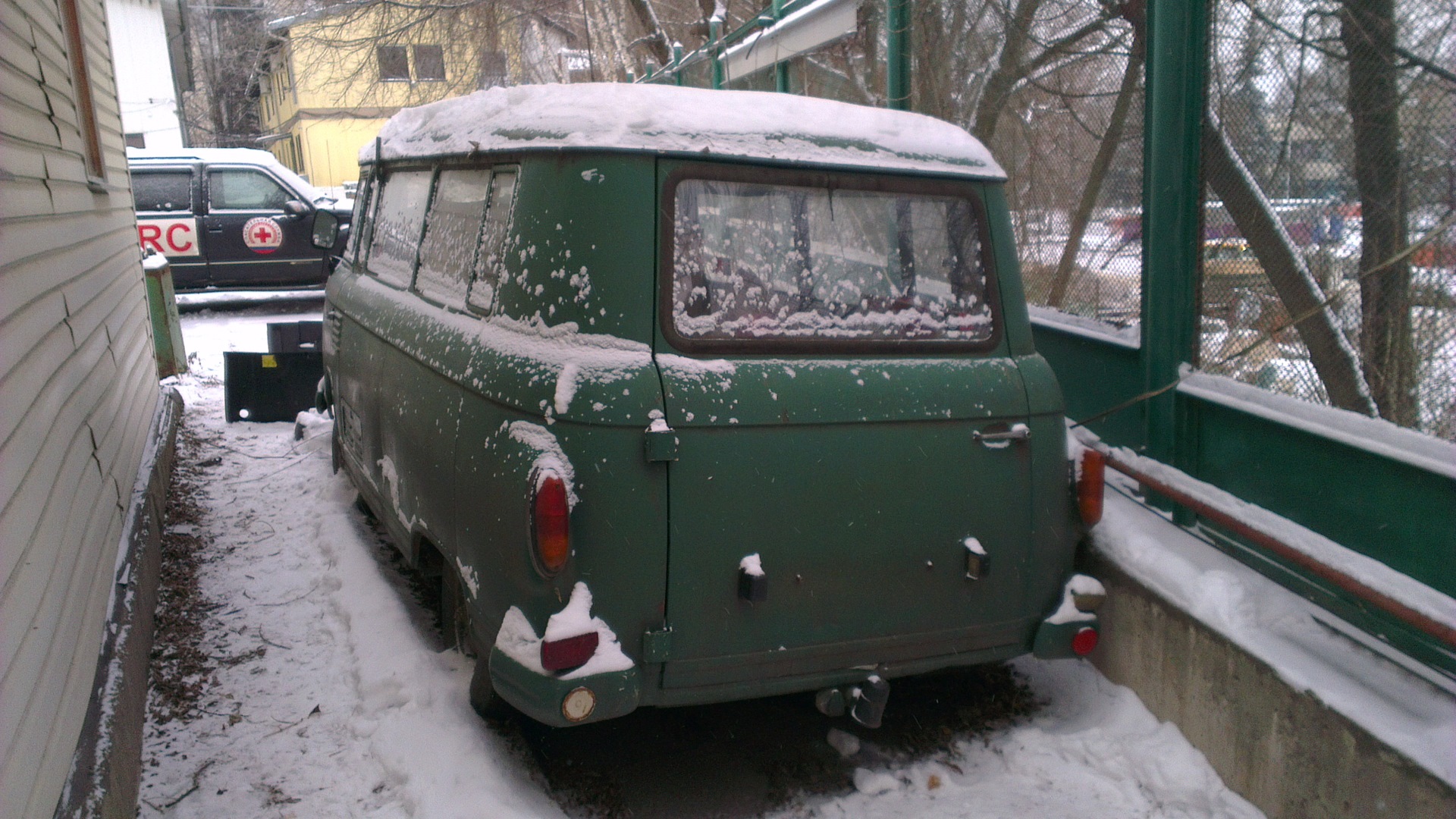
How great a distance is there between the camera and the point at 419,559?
13.0ft

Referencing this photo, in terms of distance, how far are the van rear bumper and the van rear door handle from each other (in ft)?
4.15

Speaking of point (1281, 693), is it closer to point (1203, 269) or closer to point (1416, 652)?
point (1416, 652)

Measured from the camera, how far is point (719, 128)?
318 centimetres

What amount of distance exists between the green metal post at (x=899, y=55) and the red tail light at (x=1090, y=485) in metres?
4.48

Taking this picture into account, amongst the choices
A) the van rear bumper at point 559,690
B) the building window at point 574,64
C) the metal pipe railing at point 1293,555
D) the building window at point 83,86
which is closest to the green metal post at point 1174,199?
the metal pipe railing at point 1293,555

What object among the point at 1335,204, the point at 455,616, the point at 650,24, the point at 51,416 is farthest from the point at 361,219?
the point at 650,24

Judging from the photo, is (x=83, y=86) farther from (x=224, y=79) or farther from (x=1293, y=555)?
(x=224, y=79)

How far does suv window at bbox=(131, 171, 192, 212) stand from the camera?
13.7m

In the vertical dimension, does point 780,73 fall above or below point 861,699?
above

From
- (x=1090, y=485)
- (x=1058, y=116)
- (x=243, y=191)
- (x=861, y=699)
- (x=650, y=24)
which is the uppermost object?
(x=650, y=24)

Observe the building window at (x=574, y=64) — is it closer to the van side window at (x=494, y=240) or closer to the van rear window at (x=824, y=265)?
the van side window at (x=494, y=240)

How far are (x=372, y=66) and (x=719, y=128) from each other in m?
17.6

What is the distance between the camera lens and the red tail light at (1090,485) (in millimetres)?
3547

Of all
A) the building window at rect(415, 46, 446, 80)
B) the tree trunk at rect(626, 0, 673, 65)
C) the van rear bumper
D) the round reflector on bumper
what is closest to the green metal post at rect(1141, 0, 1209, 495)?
the van rear bumper
